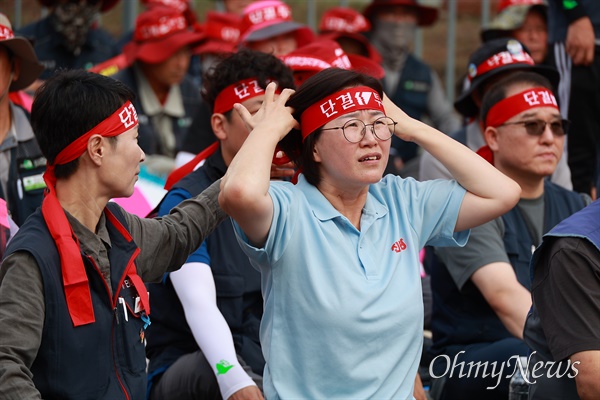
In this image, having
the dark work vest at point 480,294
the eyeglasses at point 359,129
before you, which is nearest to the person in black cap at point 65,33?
the dark work vest at point 480,294

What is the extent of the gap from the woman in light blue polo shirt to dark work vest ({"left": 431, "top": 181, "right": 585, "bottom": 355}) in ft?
3.66

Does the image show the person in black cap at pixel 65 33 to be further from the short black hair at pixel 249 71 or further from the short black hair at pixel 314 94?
the short black hair at pixel 314 94

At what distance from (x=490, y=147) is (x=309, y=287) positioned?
1929 millimetres

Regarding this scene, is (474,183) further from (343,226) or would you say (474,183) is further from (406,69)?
(406,69)

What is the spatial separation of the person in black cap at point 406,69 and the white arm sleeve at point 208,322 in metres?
4.31

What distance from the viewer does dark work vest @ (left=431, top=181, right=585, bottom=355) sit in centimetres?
460

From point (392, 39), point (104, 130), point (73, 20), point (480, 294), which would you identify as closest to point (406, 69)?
point (392, 39)

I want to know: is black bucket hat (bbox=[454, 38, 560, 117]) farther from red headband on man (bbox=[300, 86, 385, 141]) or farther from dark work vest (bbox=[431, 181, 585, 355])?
red headband on man (bbox=[300, 86, 385, 141])

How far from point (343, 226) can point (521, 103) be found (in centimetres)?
176

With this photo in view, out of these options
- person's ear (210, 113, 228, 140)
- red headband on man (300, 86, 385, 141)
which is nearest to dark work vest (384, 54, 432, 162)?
person's ear (210, 113, 228, 140)

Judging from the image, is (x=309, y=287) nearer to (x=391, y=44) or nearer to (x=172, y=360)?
(x=172, y=360)

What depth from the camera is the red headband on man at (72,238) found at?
120 inches

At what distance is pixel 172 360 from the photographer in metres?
4.31

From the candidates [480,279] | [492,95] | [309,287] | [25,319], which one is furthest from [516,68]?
[25,319]
